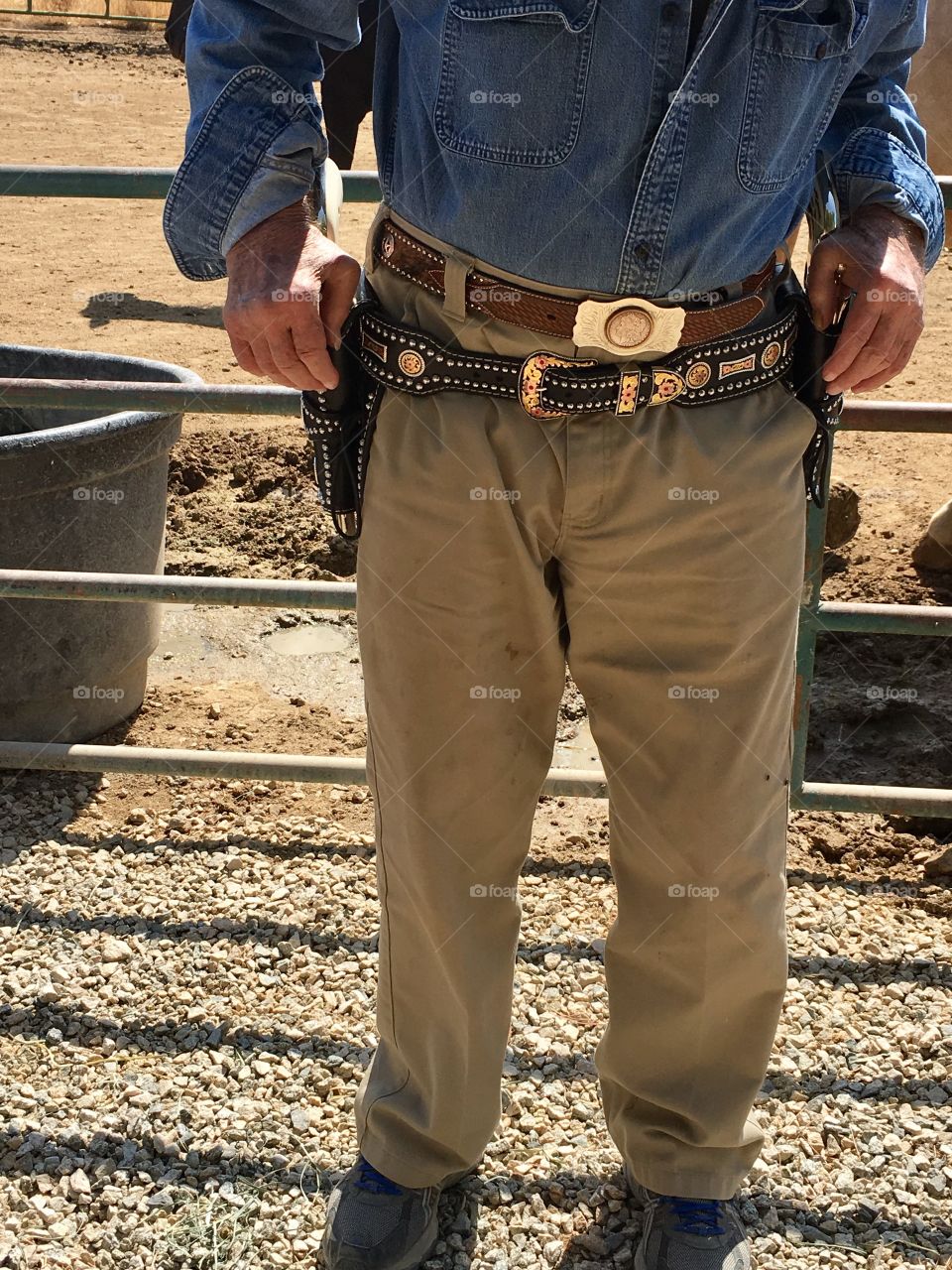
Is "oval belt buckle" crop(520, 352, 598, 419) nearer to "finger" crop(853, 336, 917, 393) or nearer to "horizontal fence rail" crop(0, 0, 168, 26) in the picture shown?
"finger" crop(853, 336, 917, 393)

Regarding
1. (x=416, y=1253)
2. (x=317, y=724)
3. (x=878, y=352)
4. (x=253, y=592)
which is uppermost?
(x=878, y=352)

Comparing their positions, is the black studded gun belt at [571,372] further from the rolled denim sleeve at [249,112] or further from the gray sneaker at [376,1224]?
the gray sneaker at [376,1224]

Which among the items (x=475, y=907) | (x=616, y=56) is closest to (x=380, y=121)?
(x=616, y=56)

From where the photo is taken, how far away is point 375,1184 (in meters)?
2.16

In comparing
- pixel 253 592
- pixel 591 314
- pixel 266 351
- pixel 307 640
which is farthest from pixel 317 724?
pixel 591 314

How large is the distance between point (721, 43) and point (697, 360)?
0.37m

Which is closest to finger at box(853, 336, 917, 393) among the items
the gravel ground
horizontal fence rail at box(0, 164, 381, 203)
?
horizontal fence rail at box(0, 164, 381, 203)

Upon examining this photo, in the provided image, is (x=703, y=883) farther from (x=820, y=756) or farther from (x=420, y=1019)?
(x=820, y=756)

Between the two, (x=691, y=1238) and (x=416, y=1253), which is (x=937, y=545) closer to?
(x=691, y=1238)

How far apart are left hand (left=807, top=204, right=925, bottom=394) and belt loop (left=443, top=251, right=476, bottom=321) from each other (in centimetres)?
47

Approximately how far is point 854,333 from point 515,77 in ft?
1.77

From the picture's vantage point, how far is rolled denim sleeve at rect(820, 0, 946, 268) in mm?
1863

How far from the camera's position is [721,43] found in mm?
1632

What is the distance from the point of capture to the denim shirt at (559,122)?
1.62 meters
